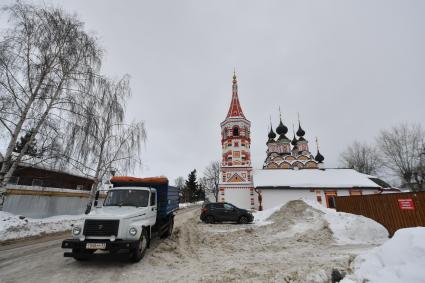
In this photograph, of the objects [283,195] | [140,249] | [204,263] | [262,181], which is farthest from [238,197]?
[140,249]

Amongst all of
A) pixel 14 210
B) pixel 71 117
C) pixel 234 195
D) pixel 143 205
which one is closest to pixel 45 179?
pixel 14 210

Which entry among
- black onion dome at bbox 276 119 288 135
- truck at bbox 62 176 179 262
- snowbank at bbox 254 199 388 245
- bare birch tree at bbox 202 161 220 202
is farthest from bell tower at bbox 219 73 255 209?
bare birch tree at bbox 202 161 220 202

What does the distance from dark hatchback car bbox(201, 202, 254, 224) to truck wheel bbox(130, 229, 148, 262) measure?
10.7 metres

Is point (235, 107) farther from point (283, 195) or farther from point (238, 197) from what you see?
point (283, 195)

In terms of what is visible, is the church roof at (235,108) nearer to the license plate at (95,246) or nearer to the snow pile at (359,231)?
the snow pile at (359,231)

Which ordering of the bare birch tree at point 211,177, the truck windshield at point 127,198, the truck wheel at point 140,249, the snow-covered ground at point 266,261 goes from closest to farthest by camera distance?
the snow-covered ground at point 266,261, the truck wheel at point 140,249, the truck windshield at point 127,198, the bare birch tree at point 211,177

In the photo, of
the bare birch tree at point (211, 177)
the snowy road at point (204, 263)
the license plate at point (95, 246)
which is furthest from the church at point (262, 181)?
the bare birch tree at point (211, 177)

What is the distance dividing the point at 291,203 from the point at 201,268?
15.2m

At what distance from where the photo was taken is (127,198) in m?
7.71

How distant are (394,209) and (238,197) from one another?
19774mm

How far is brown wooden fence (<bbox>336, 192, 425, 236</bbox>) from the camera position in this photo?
9664 millimetres

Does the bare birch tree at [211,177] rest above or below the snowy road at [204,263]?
above

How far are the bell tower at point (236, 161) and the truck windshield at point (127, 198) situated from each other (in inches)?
875

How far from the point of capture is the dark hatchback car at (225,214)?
16.8 m
